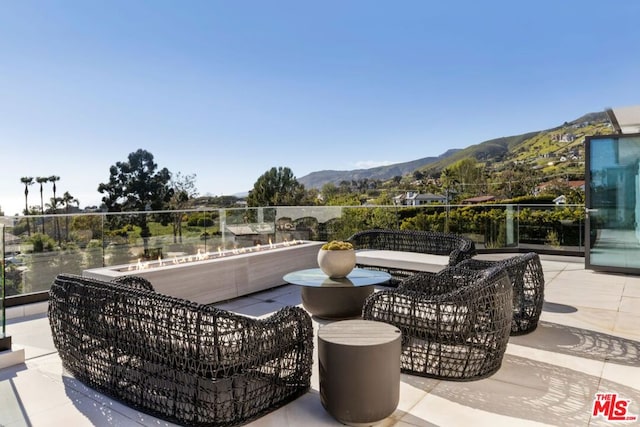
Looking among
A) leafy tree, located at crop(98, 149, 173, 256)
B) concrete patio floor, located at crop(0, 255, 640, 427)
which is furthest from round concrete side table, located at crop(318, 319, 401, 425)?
leafy tree, located at crop(98, 149, 173, 256)

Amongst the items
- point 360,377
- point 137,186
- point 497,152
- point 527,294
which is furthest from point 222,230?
point 497,152

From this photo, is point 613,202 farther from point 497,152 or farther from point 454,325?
point 497,152

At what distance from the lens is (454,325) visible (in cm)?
270

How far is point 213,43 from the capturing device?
12.7 m

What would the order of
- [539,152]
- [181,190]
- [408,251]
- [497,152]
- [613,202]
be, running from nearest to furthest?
[408,251] < [613,202] < [181,190] < [539,152] < [497,152]

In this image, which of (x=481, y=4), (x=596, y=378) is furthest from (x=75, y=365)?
(x=481, y=4)

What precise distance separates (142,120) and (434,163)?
4531 cm

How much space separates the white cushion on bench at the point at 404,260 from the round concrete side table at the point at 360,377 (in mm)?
2892

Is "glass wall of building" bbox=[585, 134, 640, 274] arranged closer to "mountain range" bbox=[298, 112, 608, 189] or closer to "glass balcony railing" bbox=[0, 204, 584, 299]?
"glass balcony railing" bbox=[0, 204, 584, 299]

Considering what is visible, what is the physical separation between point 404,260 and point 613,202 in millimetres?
4185

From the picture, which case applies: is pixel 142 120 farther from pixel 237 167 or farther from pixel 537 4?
pixel 537 4

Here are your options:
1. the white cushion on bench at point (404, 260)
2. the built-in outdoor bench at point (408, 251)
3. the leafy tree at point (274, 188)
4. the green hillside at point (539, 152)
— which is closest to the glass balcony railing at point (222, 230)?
the built-in outdoor bench at point (408, 251)

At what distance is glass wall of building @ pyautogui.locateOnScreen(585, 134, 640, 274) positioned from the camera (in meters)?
6.68

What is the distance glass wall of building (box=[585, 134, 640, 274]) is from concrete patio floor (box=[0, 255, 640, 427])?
→ 9.92ft
